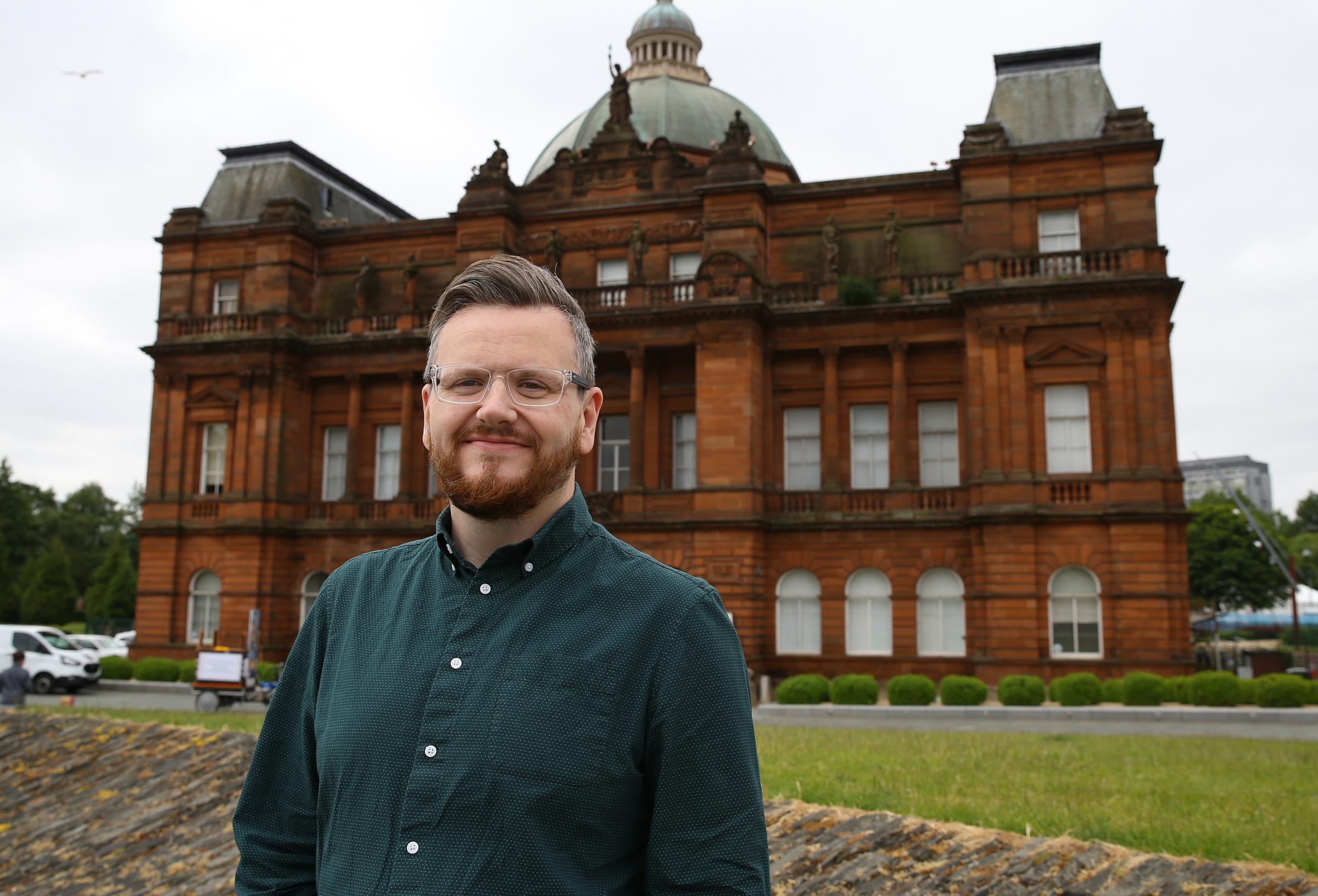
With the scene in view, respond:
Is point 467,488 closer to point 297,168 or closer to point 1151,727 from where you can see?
point 1151,727

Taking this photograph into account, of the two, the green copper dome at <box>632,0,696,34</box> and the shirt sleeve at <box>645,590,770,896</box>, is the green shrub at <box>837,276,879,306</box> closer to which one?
the green copper dome at <box>632,0,696,34</box>

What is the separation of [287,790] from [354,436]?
39.3 meters

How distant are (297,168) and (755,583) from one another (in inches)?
1005

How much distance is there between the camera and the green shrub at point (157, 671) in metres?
36.4

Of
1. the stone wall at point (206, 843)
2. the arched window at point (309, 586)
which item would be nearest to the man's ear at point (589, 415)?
the stone wall at point (206, 843)

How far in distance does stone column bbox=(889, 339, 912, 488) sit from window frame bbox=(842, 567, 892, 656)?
325 cm

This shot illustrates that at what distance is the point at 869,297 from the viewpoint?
120 ft

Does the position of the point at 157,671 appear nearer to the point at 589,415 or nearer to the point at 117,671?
the point at 117,671

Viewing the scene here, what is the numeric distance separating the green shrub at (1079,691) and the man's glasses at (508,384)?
28.4 meters

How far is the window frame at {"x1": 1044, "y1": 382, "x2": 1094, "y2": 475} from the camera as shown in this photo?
3403 cm

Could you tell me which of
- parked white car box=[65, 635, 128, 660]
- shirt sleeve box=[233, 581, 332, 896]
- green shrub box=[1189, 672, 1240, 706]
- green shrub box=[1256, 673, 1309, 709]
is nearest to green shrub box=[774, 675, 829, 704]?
green shrub box=[1189, 672, 1240, 706]

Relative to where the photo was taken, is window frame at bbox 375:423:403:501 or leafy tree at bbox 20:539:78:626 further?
leafy tree at bbox 20:539:78:626

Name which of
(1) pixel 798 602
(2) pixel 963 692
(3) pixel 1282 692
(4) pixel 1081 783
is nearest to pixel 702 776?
(4) pixel 1081 783

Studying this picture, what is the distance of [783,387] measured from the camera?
38.2 m
